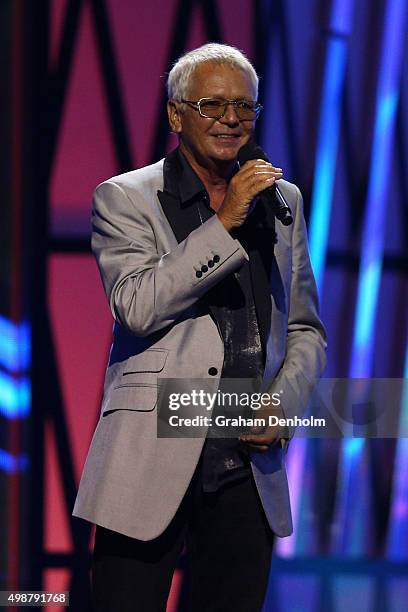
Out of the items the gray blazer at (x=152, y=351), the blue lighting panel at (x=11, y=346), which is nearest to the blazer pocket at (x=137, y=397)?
the gray blazer at (x=152, y=351)

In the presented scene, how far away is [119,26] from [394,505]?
1937 mm

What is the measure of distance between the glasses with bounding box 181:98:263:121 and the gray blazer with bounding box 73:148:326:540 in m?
0.15

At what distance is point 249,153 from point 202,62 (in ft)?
0.67

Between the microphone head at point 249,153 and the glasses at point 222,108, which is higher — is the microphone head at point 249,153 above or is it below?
below

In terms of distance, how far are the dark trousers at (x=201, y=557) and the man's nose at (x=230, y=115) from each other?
1.95 feet

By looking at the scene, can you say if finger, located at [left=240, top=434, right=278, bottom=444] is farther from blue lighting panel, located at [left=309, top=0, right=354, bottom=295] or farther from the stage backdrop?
blue lighting panel, located at [left=309, top=0, right=354, bottom=295]

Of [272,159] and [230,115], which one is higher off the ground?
[230,115]

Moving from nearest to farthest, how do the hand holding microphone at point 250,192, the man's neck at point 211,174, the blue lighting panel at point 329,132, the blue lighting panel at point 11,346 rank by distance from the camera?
the hand holding microphone at point 250,192, the man's neck at point 211,174, the blue lighting panel at point 11,346, the blue lighting panel at point 329,132

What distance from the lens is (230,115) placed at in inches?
71.0

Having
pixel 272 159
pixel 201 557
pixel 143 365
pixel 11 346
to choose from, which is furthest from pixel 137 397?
pixel 272 159

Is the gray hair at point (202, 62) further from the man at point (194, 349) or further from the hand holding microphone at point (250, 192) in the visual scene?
the hand holding microphone at point (250, 192)

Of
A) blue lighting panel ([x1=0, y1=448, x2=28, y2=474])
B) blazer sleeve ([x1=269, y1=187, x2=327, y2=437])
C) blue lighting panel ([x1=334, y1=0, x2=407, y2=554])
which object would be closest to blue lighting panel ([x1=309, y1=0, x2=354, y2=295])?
blue lighting panel ([x1=334, y1=0, x2=407, y2=554])

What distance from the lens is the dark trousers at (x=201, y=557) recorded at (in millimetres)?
1764

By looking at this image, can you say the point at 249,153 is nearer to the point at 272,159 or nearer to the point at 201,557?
the point at 201,557
